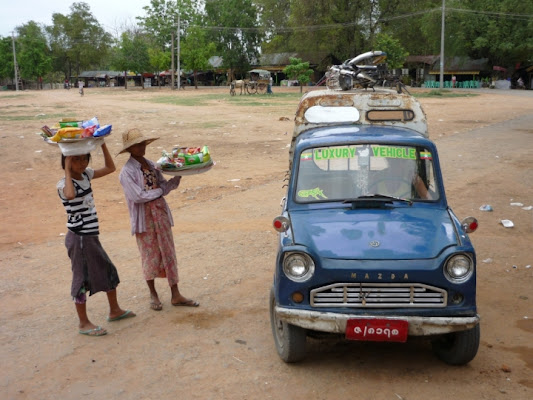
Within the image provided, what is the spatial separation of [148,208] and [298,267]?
5.87 ft

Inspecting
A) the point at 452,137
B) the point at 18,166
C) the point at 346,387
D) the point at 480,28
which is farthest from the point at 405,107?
the point at 480,28

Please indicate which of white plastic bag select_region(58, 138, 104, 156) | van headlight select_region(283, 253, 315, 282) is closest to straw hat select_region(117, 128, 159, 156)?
white plastic bag select_region(58, 138, 104, 156)

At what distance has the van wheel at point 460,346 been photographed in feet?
12.7

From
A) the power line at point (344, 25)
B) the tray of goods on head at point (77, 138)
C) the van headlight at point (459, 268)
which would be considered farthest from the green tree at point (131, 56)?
the van headlight at point (459, 268)

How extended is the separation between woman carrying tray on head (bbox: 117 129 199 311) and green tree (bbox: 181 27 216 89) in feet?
204

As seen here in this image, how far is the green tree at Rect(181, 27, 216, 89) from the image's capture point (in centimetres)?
6569

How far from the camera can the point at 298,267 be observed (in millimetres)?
3869

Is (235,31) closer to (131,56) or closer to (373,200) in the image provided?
(131,56)

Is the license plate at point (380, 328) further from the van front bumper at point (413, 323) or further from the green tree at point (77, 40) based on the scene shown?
the green tree at point (77, 40)

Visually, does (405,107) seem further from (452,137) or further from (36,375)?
(452,137)

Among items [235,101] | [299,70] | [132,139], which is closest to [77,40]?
[299,70]

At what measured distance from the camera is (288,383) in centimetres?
387

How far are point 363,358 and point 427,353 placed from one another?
514 millimetres

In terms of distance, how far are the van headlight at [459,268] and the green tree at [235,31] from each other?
70.1 metres
